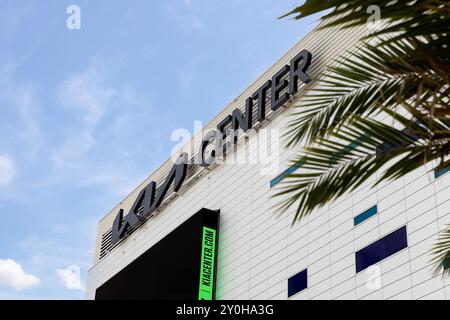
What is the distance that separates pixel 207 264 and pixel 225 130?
7.67 meters

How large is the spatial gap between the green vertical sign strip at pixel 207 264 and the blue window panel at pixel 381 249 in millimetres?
9865

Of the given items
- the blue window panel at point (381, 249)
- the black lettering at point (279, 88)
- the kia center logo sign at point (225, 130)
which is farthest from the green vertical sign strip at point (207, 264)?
the blue window panel at point (381, 249)

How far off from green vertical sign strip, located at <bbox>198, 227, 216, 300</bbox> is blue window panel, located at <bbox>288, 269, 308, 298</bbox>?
19.1 feet

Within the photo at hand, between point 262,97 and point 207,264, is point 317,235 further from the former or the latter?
point 262,97

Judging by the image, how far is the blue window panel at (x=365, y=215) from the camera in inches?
1105

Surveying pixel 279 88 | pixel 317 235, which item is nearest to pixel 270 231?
pixel 317 235

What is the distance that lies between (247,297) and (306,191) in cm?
2672

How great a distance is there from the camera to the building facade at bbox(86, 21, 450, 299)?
2591cm

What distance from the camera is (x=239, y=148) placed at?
1531 inches

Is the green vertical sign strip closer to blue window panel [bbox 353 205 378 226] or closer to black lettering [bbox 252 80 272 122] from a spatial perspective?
black lettering [bbox 252 80 272 122]

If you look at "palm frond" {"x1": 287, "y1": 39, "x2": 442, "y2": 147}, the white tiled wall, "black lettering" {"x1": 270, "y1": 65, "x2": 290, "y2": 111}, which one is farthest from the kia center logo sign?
"palm frond" {"x1": 287, "y1": 39, "x2": 442, "y2": 147}

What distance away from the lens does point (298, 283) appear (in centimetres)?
3052
